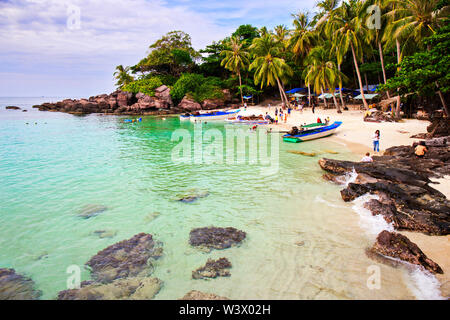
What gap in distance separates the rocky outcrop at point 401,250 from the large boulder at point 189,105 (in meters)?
51.8

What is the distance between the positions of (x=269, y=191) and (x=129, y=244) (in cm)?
663

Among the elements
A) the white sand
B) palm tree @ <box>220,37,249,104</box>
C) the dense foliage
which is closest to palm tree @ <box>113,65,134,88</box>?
the dense foliage

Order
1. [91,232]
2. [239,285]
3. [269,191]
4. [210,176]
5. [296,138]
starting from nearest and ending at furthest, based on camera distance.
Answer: [239,285]
[91,232]
[269,191]
[210,176]
[296,138]

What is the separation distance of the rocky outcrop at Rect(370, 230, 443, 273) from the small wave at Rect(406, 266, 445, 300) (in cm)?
20

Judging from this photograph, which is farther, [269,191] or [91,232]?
[269,191]

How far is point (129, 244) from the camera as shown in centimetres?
789

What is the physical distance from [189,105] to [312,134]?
3801 cm

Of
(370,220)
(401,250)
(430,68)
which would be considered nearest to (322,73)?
(430,68)

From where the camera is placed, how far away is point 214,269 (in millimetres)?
6652

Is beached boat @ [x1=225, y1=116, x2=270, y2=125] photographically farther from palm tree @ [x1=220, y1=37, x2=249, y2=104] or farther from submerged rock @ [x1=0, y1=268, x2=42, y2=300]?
submerged rock @ [x1=0, y1=268, x2=42, y2=300]

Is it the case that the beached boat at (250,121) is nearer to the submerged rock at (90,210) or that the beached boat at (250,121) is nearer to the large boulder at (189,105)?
the large boulder at (189,105)

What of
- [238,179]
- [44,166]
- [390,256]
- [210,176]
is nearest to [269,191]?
[238,179]

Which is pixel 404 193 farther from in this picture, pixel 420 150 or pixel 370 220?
pixel 420 150
